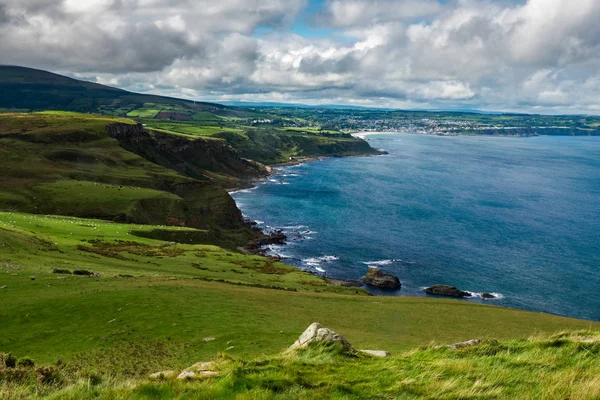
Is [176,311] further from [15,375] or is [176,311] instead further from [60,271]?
[15,375]

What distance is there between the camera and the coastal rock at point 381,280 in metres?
82.4

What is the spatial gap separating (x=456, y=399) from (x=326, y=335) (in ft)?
23.5

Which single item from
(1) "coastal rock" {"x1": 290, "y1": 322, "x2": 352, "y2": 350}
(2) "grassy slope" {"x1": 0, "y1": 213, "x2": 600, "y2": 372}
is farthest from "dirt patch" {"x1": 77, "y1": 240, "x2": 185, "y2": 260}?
(1) "coastal rock" {"x1": 290, "y1": 322, "x2": 352, "y2": 350}

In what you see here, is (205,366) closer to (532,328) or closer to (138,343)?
(138,343)

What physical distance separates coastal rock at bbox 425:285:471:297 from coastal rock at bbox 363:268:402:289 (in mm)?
6179

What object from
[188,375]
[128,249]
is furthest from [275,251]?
[188,375]

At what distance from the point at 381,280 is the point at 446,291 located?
12.3m

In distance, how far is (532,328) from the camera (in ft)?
148

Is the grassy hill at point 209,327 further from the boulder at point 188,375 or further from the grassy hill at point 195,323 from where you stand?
the boulder at point 188,375

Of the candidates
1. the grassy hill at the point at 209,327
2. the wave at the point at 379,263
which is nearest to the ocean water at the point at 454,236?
the wave at the point at 379,263

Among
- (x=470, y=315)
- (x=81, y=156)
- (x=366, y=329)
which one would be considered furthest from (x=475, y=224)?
(x=81, y=156)

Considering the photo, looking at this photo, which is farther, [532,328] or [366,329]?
[532,328]

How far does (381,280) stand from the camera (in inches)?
3260

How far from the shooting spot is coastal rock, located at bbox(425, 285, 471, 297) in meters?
80.7
